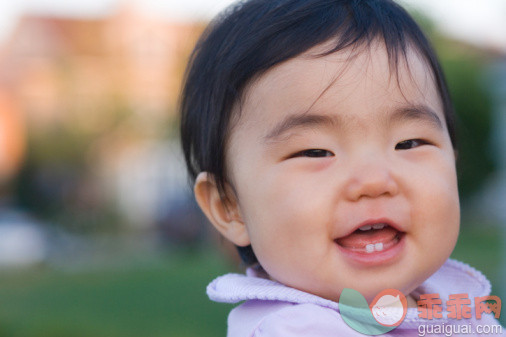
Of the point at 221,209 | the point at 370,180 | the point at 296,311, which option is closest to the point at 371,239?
the point at 370,180

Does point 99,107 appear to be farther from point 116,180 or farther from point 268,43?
point 268,43

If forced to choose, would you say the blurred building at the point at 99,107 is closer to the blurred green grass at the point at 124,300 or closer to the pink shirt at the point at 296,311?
the blurred green grass at the point at 124,300

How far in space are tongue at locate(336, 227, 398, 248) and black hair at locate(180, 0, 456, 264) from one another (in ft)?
1.39

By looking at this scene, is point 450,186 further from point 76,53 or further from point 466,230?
point 76,53

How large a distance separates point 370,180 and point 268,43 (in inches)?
19.0

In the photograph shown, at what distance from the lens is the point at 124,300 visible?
24.9 feet

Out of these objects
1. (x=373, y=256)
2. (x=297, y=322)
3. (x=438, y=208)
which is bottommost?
(x=297, y=322)

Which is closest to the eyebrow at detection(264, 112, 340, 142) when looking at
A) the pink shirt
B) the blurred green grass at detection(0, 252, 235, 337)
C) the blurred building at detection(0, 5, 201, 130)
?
the pink shirt

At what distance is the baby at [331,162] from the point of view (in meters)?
1.45

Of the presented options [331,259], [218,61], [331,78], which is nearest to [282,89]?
[331,78]

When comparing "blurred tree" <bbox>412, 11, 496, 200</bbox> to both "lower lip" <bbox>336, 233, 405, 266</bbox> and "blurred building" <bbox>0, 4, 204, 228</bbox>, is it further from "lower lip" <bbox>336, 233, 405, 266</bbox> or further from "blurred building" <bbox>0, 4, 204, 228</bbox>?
"lower lip" <bbox>336, 233, 405, 266</bbox>

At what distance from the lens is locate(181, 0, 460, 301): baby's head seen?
1.46 metres

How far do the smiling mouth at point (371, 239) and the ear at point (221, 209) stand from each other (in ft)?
1.16

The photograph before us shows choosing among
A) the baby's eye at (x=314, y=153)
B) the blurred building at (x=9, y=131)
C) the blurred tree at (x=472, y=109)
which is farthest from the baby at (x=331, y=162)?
the blurred building at (x=9, y=131)
